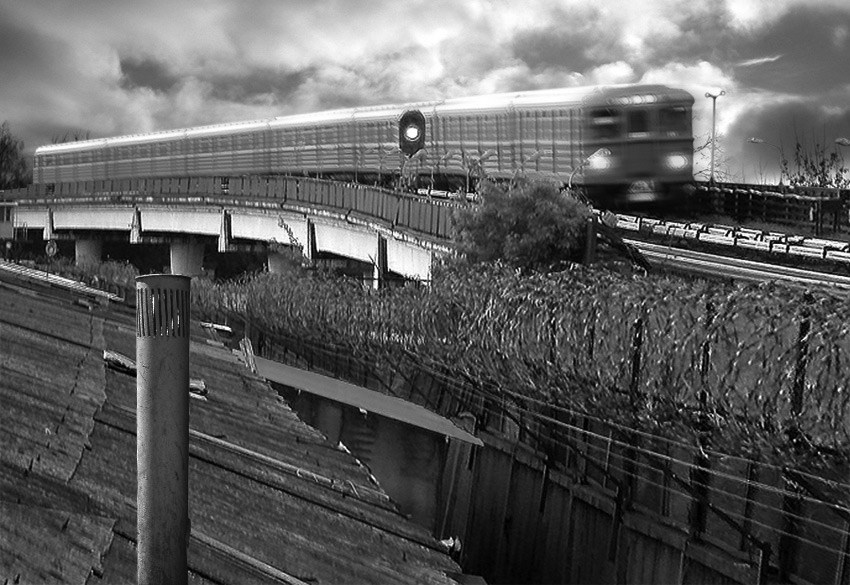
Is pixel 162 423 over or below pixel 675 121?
below

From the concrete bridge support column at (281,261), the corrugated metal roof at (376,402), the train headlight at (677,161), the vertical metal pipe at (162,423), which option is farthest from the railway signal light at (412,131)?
the vertical metal pipe at (162,423)

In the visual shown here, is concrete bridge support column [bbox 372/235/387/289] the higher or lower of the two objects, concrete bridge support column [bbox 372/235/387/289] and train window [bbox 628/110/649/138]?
the lower

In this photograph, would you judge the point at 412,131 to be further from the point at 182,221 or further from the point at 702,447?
the point at 702,447

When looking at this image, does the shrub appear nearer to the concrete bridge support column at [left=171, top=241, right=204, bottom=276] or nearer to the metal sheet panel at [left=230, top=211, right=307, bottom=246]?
the metal sheet panel at [left=230, top=211, right=307, bottom=246]

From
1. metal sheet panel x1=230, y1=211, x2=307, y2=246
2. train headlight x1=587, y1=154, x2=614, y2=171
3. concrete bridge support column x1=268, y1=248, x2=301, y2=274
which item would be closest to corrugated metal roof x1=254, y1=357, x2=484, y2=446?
train headlight x1=587, y1=154, x2=614, y2=171

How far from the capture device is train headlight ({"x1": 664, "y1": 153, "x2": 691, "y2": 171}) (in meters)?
35.8

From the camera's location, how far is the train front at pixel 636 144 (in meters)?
34.8

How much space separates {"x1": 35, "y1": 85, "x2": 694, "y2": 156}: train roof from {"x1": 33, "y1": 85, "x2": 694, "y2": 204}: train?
0.04 meters

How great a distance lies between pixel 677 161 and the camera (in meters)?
36.1

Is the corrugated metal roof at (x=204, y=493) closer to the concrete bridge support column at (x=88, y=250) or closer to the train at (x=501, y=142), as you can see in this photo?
the train at (x=501, y=142)

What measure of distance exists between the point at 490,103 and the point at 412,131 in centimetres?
306

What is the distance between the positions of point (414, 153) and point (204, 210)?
19.6 metres

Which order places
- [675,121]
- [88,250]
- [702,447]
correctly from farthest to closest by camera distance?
[88,250] → [675,121] → [702,447]

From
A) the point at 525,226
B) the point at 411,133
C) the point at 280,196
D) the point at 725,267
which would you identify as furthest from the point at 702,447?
the point at 280,196
